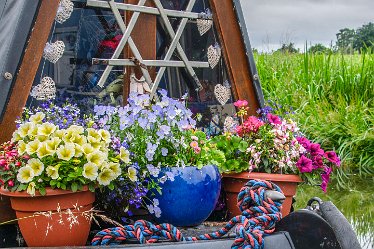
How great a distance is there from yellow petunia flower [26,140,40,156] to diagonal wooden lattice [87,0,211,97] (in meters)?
0.65

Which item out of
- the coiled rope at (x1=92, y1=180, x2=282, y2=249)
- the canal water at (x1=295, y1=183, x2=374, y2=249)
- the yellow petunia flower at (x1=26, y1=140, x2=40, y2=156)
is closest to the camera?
the coiled rope at (x1=92, y1=180, x2=282, y2=249)

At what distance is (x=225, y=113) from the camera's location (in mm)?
3400

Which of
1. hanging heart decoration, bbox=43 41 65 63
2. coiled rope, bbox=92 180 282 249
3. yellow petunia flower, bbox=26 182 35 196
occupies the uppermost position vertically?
hanging heart decoration, bbox=43 41 65 63

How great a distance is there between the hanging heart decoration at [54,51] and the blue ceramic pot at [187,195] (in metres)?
0.71

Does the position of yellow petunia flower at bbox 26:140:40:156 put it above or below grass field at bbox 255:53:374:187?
below

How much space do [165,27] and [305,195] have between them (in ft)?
14.5

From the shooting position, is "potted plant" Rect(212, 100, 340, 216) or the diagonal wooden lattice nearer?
the diagonal wooden lattice

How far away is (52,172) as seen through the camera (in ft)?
7.66

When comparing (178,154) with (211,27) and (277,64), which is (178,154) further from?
(277,64)

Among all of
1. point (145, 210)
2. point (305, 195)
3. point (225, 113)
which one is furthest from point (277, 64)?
point (145, 210)

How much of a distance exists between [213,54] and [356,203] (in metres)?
4.16

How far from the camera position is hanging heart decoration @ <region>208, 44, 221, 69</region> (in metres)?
3.33

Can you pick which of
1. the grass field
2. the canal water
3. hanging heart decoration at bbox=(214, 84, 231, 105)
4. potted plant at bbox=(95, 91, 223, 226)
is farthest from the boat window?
the grass field

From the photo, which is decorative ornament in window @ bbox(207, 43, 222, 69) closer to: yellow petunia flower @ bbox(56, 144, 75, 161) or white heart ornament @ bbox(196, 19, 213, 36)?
white heart ornament @ bbox(196, 19, 213, 36)
